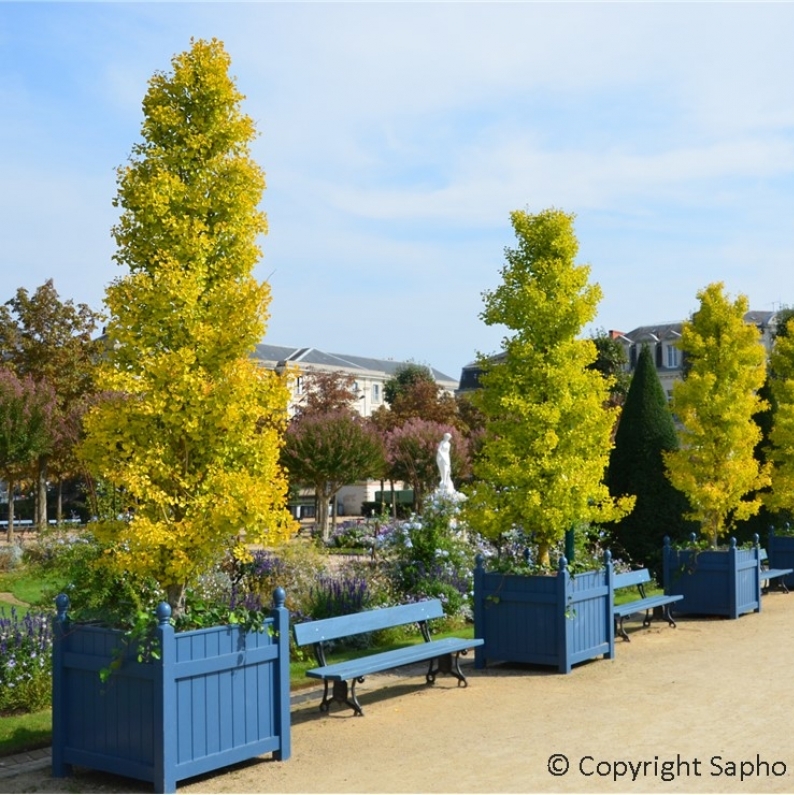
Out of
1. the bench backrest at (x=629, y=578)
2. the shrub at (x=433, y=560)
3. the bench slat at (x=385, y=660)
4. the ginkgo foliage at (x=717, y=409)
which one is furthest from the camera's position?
the ginkgo foliage at (x=717, y=409)

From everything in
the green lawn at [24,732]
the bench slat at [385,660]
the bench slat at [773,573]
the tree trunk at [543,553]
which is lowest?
the green lawn at [24,732]

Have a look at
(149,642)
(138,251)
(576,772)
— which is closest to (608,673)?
(576,772)

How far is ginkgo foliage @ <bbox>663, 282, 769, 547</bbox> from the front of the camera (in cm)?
1641

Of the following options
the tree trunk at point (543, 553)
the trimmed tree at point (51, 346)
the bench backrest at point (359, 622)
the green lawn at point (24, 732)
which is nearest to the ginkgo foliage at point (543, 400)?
the tree trunk at point (543, 553)

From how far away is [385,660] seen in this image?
9.44 m

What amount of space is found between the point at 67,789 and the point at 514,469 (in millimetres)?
6231

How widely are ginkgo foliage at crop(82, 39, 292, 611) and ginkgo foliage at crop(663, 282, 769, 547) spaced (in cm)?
1014

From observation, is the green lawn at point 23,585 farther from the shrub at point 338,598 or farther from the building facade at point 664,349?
the building facade at point 664,349

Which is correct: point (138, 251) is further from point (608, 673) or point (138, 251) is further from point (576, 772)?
point (608, 673)

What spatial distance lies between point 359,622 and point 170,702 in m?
3.23

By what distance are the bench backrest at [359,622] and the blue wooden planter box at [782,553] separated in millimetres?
11206

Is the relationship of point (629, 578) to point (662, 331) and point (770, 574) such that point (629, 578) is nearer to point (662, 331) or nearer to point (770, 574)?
point (770, 574)

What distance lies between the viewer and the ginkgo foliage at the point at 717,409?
1641cm

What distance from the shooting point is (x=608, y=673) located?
11.1m
